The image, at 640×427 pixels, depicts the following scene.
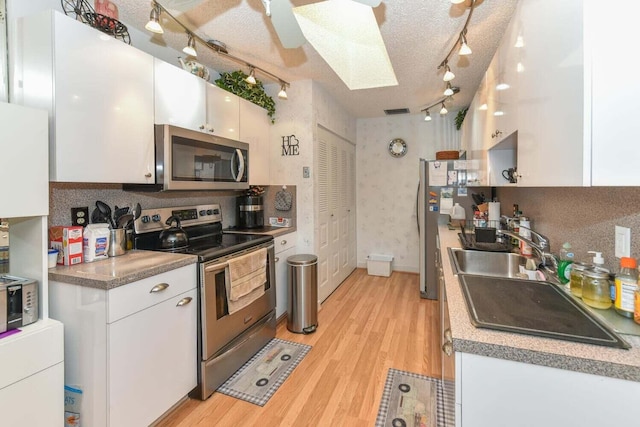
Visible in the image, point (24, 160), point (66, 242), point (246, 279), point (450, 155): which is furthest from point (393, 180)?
point (24, 160)

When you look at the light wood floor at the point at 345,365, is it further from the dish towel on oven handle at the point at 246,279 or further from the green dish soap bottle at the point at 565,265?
the green dish soap bottle at the point at 565,265

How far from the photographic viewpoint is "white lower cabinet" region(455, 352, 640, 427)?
0.78 meters

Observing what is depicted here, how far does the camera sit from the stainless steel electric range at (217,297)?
1.86 m

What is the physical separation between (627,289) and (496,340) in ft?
1.63

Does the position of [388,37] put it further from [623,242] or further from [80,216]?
[80,216]

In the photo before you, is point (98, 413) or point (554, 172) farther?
point (98, 413)

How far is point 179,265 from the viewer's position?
1.71m

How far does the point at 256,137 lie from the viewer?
2939 mm

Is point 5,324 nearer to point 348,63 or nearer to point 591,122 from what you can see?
point 591,122

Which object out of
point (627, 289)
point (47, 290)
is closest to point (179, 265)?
point (47, 290)

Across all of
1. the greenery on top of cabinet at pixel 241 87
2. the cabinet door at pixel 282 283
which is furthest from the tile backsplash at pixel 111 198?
the greenery on top of cabinet at pixel 241 87

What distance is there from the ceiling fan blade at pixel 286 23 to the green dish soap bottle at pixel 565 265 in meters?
1.71

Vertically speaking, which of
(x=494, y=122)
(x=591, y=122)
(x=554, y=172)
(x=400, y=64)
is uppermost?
(x=400, y=64)

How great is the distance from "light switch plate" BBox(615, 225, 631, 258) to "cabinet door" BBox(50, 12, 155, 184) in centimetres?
234
